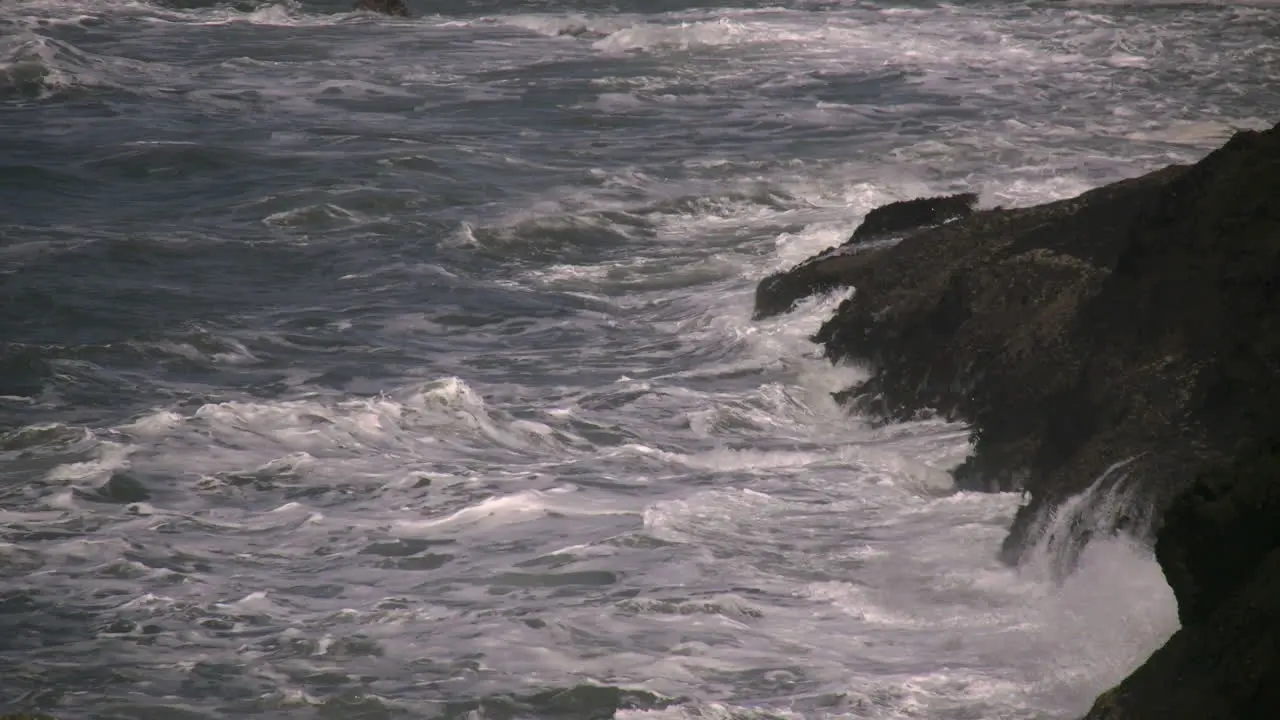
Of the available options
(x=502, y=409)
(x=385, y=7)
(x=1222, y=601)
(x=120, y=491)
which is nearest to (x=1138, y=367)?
(x=1222, y=601)

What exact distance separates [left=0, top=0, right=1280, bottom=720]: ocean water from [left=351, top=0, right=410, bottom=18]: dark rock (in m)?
8.35

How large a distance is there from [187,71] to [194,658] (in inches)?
732

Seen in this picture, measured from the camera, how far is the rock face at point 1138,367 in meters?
4.24

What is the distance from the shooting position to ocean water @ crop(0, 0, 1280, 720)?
616 centimetres

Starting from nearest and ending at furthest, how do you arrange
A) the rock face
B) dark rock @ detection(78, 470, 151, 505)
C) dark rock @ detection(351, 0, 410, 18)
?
the rock face < dark rock @ detection(78, 470, 151, 505) < dark rock @ detection(351, 0, 410, 18)

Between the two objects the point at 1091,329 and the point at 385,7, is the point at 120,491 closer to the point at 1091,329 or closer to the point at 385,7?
the point at 1091,329

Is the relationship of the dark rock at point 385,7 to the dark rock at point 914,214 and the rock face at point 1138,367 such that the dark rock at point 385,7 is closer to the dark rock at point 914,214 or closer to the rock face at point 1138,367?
the dark rock at point 914,214

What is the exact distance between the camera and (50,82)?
2162 cm

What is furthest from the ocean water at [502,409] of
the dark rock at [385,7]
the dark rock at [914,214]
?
the dark rock at [385,7]

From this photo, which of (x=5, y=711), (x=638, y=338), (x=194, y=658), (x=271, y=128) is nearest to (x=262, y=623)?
(x=194, y=658)

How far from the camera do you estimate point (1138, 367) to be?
23.4 ft

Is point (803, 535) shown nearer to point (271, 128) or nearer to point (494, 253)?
point (494, 253)

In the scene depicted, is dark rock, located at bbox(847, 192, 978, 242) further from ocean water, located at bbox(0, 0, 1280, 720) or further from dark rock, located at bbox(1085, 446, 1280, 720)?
dark rock, located at bbox(1085, 446, 1280, 720)

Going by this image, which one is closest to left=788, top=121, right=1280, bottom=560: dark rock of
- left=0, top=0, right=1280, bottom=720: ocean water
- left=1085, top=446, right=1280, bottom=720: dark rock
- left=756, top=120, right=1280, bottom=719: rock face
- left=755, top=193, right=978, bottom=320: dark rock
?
left=756, top=120, right=1280, bottom=719: rock face
